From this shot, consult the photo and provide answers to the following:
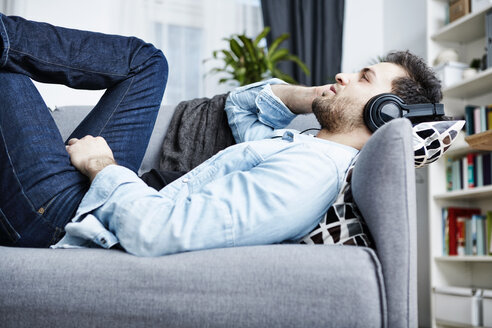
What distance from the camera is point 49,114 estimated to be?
1.16 metres

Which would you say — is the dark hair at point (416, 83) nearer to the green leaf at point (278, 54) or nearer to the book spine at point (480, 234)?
the book spine at point (480, 234)

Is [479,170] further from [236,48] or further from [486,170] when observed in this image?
[236,48]

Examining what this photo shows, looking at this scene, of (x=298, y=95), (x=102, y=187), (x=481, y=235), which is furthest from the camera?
(x=481, y=235)

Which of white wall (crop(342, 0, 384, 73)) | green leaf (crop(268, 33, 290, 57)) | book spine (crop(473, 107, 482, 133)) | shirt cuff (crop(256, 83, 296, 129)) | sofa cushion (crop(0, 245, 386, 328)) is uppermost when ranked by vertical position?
white wall (crop(342, 0, 384, 73))

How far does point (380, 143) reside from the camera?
81cm

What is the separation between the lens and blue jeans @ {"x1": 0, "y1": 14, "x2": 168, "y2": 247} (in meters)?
1.04

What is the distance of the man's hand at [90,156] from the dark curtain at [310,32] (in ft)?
8.94

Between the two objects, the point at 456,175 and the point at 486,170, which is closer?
the point at 486,170


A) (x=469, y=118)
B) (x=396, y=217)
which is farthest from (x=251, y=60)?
(x=396, y=217)

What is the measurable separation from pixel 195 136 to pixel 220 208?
78 cm

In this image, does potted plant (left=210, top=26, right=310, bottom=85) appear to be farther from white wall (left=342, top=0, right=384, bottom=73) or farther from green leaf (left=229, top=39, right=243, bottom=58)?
white wall (left=342, top=0, right=384, bottom=73)

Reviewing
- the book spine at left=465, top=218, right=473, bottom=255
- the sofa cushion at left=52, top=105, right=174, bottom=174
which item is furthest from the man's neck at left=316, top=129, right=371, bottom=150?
the book spine at left=465, top=218, right=473, bottom=255

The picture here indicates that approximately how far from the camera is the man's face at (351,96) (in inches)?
49.3

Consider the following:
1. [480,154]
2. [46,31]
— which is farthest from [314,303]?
[480,154]
